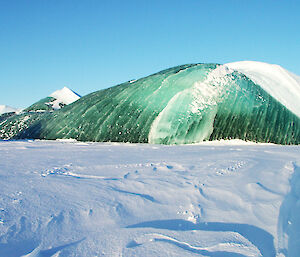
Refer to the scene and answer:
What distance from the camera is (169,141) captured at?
12.1 ft

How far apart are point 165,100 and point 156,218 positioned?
3.03 metres

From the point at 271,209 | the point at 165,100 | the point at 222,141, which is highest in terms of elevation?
the point at 165,100

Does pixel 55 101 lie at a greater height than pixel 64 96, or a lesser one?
lesser

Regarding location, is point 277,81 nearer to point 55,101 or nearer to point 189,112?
point 189,112

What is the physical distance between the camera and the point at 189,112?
378 cm

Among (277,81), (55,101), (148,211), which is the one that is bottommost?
(148,211)

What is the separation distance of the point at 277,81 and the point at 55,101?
7185 mm

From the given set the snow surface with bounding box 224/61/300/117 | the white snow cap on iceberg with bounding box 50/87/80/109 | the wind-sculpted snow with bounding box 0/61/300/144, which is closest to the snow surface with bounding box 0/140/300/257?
the wind-sculpted snow with bounding box 0/61/300/144

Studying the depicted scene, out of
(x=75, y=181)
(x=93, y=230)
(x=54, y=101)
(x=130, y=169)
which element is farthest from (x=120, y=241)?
(x=54, y=101)

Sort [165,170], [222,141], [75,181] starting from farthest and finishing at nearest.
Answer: [222,141], [165,170], [75,181]

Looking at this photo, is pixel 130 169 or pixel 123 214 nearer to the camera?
pixel 123 214

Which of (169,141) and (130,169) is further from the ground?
(130,169)

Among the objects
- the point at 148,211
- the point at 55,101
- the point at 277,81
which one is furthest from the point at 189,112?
the point at 55,101

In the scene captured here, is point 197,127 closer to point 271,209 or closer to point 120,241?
point 271,209
